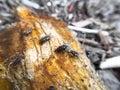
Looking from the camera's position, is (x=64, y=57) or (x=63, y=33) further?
(x=63, y=33)

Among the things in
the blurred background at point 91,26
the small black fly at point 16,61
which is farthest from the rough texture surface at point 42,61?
the blurred background at point 91,26

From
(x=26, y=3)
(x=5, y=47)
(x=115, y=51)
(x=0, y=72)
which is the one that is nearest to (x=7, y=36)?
(x=5, y=47)

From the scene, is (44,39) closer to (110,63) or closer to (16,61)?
(16,61)

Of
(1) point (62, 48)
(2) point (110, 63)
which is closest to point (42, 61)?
(1) point (62, 48)

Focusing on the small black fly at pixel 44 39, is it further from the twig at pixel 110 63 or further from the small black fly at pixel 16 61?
the twig at pixel 110 63

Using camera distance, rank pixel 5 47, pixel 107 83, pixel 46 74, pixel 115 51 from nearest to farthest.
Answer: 1. pixel 46 74
2. pixel 5 47
3. pixel 107 83
4. pixel 115 51

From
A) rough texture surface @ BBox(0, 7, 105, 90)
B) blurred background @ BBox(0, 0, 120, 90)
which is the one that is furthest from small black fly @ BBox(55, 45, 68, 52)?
blurred background @ BBox(0, 0, 120, 90)

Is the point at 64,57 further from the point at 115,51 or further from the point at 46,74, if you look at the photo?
the point at 115,51

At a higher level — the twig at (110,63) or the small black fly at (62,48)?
the small black fly at (62,48)
